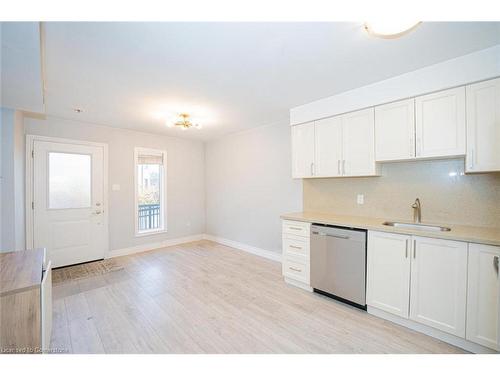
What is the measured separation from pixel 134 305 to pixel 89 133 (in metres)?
3.16

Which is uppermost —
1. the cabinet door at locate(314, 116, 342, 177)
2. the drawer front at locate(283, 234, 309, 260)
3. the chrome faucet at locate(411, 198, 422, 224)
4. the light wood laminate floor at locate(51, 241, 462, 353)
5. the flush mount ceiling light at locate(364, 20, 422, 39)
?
the flush mount ceiling light at locate(364, 20, 422, 39)

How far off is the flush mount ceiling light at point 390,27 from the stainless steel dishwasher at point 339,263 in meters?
1.78

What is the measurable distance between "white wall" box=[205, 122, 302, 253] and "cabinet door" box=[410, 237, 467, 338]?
1890mm

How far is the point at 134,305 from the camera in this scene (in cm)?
255

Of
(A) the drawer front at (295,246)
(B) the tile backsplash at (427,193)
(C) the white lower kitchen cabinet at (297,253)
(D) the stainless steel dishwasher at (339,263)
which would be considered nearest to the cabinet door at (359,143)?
(B) the tile backsplash at (427,193)

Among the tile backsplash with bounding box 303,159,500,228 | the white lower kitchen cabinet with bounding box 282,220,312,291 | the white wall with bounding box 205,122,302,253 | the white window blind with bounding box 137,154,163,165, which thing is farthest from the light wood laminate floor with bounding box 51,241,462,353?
the white window blind with bounding box 137,154,163,165

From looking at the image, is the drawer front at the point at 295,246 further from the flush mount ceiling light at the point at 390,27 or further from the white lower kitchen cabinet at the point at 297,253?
the flush mount ceiling light at the point at 390,27

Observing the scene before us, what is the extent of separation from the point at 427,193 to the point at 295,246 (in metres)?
1.63

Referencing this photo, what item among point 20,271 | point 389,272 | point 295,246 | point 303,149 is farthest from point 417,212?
point 20,271

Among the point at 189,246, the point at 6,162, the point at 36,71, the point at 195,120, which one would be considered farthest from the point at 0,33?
the point at 189,246

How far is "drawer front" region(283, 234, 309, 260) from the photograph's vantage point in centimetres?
288

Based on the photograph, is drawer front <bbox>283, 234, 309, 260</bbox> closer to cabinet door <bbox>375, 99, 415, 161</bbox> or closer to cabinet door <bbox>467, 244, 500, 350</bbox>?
cabinet door <bbox>375, 99, 415, 161</bbox>

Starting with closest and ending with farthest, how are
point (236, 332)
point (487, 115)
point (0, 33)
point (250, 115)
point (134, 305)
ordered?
point (0, 33) < point (487, 115) < point (236, 332) < point (134, 305) < point (250, 115)
